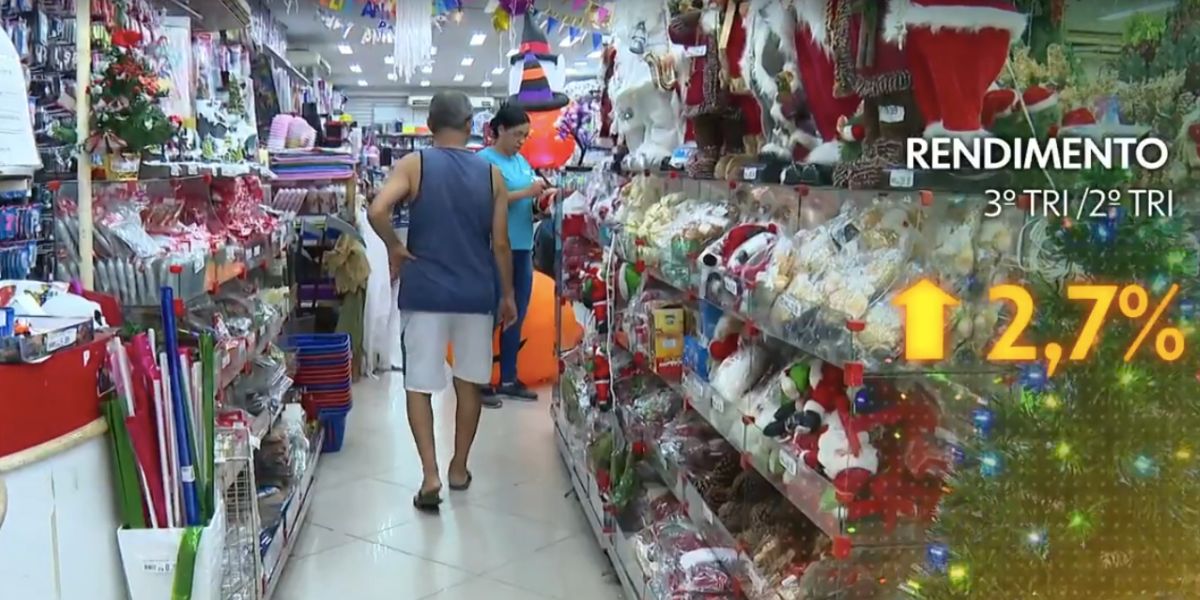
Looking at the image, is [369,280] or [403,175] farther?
[369,280]

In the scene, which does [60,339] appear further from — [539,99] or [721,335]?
[539,99]

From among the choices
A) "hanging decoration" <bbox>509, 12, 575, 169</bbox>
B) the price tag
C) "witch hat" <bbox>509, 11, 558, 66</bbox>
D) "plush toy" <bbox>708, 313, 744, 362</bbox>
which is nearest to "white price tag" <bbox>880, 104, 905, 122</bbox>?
the price tag

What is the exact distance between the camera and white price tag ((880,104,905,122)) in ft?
5.94

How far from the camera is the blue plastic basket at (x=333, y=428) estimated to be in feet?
15.7

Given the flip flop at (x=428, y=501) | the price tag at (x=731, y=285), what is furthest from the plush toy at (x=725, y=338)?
the flip flop at (x=428, y=501)

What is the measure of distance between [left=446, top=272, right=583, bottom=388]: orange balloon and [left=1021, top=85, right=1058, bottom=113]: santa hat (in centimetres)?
461

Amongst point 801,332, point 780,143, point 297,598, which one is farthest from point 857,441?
point 297,598

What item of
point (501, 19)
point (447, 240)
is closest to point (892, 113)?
point (447, 240)

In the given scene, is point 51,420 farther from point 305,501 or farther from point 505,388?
point 505,388

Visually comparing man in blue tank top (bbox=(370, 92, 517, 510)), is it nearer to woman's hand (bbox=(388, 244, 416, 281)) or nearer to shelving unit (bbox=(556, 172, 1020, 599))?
woman's hand (bbox=(388, 244, 416, 281))

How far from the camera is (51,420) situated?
2.01m

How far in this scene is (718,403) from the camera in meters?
2.46

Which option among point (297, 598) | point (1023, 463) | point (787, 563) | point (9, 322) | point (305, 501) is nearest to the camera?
point (1023, 463)

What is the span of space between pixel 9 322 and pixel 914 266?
169cm
